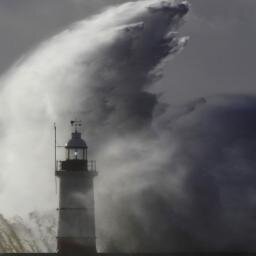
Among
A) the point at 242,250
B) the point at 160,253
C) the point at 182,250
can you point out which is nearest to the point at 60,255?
the point at 160,253

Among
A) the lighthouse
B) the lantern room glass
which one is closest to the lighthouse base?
the lighthouse

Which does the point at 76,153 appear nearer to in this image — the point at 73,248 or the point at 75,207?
the point at 75,207

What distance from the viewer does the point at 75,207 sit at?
5859cm

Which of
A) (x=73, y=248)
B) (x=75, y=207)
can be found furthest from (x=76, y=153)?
(x=73, y=248)

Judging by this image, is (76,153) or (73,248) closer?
(73,248)

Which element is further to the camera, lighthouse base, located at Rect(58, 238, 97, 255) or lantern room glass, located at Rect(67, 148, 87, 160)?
lantern room glass, located at Rect(67, 148, 87, 160)

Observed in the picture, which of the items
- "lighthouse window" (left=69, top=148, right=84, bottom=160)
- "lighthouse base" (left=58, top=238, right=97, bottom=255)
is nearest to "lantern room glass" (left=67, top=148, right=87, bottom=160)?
"lighthouse window" (left=69, top=148, right=84, bottom=160)

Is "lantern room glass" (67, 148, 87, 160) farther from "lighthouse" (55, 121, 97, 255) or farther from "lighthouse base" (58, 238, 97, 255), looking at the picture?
"lighthouse base" (58, 238, 97, 255)

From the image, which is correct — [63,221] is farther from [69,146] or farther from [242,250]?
[242,250]

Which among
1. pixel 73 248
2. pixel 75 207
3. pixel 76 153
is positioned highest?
pixel 76 153

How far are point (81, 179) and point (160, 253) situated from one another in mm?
13243

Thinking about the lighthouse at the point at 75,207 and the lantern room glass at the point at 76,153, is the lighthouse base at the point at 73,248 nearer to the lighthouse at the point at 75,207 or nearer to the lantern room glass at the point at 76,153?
the lighthouse at the point at 75,207

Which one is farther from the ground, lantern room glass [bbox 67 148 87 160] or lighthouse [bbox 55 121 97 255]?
lantern room glass [bbox 67 148 87 160]

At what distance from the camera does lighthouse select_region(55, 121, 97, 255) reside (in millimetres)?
58375
